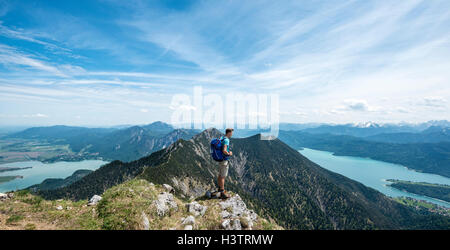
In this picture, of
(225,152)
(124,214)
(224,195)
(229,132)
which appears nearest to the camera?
(124,214)

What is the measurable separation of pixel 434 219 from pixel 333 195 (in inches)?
3098

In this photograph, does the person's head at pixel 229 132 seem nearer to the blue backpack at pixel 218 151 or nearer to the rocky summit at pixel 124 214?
the blue backpack at pixel 218 151

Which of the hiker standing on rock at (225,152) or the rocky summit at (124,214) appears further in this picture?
the hiker standing on rock at (225,152)

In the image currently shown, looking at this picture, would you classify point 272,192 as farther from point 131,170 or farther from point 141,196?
point 141,196

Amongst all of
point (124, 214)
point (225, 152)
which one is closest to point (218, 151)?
point (225, 152)

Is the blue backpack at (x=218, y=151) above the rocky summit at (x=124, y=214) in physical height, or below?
above

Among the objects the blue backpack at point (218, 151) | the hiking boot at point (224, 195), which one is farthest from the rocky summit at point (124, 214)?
the blue backpack at point (218, 151)

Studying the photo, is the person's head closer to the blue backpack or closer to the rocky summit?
the blue backpack

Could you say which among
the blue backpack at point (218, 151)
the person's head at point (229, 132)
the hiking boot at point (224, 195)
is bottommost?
the hiking boot at point (224, 195)

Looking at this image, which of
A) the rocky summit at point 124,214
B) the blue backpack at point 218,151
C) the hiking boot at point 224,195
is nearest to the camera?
the rocky summit at point 124,214

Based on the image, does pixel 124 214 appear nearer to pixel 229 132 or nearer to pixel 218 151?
pixel 218 151
